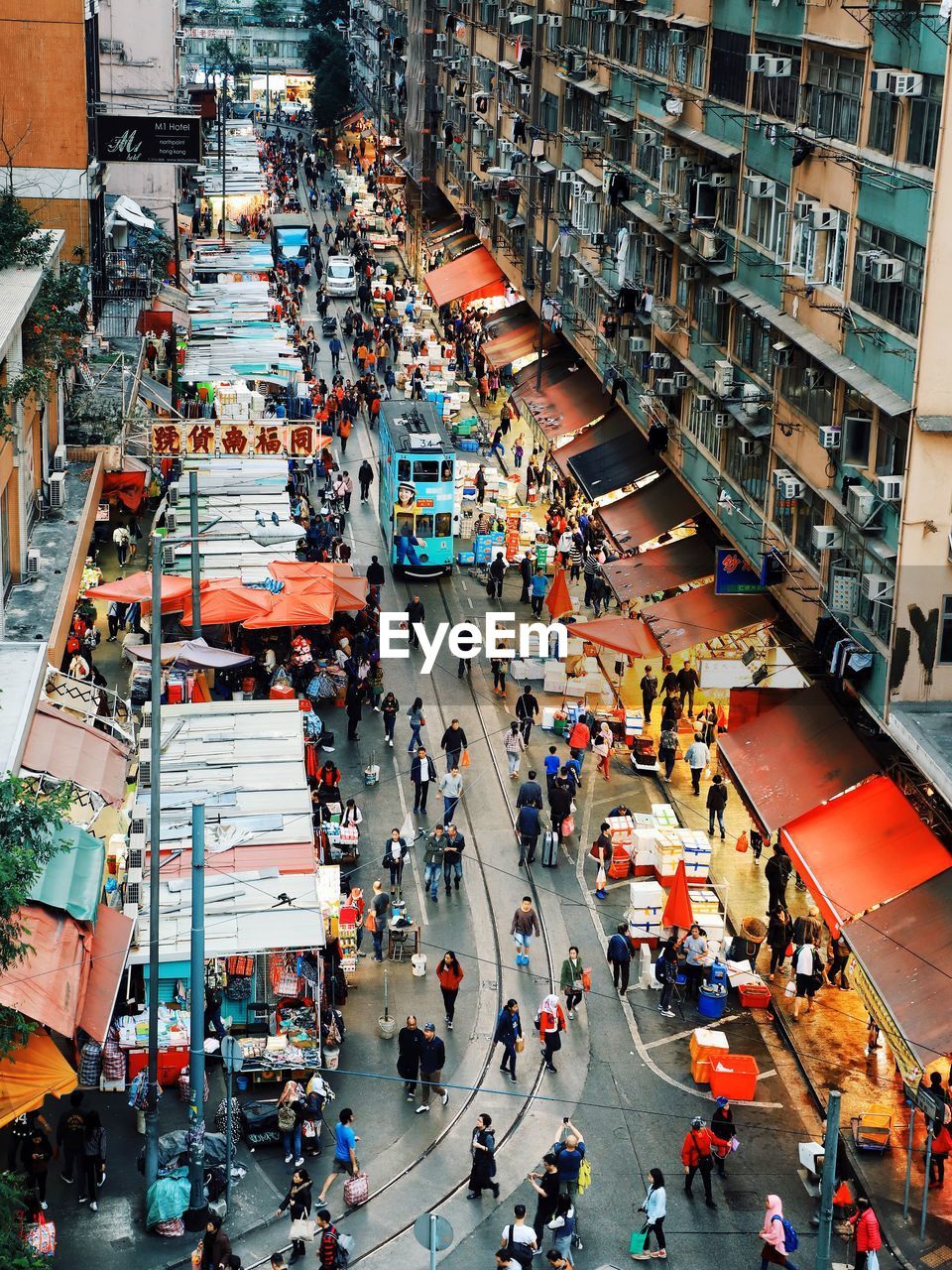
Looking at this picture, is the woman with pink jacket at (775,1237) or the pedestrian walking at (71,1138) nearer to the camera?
the woman with pink jacket at (775,1237)

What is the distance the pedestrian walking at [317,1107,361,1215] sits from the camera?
24.3 m

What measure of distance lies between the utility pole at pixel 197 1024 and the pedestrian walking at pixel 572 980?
6.90m

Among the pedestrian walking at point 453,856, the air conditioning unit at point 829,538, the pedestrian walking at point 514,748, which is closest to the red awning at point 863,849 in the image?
the air conditioning unit at point 829,538

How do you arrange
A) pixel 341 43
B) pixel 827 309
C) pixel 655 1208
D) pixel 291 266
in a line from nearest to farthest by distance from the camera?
1. pixel 655 1208
2. pixel 827 309
3. pixel 291 266
4. pixel 341 43

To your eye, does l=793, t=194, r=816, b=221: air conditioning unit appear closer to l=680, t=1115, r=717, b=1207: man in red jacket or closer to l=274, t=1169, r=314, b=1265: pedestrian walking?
l=680, t=1115, r=717, b=1207: man in red jacket

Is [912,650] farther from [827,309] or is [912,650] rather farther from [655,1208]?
[655,1208]

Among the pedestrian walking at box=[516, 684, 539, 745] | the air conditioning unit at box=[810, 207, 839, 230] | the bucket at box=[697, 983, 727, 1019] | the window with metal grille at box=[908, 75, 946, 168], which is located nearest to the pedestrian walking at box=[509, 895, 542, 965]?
the bucket at box=[697, 983, 727, 1019]

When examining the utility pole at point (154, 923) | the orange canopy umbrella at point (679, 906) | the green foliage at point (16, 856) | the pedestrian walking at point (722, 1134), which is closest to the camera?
the green foliage at point (16, 856)

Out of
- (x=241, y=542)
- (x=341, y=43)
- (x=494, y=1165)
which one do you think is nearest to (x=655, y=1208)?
(x=494, y=1165)

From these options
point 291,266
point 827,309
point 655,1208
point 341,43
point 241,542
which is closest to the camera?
point 655,1208

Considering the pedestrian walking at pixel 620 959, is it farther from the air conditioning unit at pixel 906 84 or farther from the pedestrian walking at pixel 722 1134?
the air conditioning unit at pixel 906 84

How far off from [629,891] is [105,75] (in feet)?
175

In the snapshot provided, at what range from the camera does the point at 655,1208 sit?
22.7 meters

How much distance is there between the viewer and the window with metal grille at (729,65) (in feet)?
124
